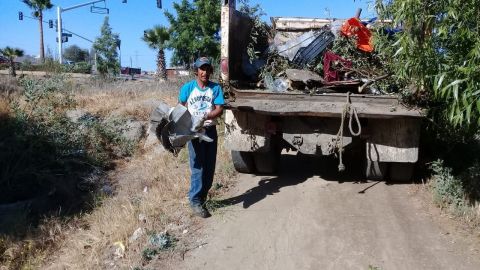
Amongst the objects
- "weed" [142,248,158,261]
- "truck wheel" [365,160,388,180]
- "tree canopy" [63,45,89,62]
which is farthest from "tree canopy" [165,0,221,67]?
"tree canopy" [63,45,89,62]

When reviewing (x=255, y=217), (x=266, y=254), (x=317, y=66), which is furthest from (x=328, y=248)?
(x=317, y=66)

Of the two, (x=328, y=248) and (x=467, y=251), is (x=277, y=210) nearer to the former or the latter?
(x=328, y=248)

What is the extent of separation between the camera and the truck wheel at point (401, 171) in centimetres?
562

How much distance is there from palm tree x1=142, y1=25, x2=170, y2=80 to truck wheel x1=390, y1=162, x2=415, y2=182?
2041 centimetres

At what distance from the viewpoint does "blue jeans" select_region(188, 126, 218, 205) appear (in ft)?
15.6

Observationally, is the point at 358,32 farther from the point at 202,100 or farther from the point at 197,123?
the point at 197,123

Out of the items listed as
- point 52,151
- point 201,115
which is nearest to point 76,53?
point 52,151

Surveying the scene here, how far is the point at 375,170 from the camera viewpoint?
571 centimetres

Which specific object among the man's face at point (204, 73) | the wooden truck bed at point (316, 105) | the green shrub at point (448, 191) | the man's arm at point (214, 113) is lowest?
the green shrub at point (448, 191)

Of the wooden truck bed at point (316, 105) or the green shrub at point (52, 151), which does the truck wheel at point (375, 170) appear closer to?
the wooden truck bed at point (316, 105)

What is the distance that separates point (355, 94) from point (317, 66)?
3.28ft

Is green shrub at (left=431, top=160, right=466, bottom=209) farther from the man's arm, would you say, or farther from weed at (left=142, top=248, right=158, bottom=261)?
weed at (left=142, top=248, right=158, bottom=261)

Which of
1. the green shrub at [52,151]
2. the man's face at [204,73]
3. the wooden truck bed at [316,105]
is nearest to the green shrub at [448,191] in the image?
the wooden truck bed at [316,105]

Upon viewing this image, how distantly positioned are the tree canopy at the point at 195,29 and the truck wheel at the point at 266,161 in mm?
14805
